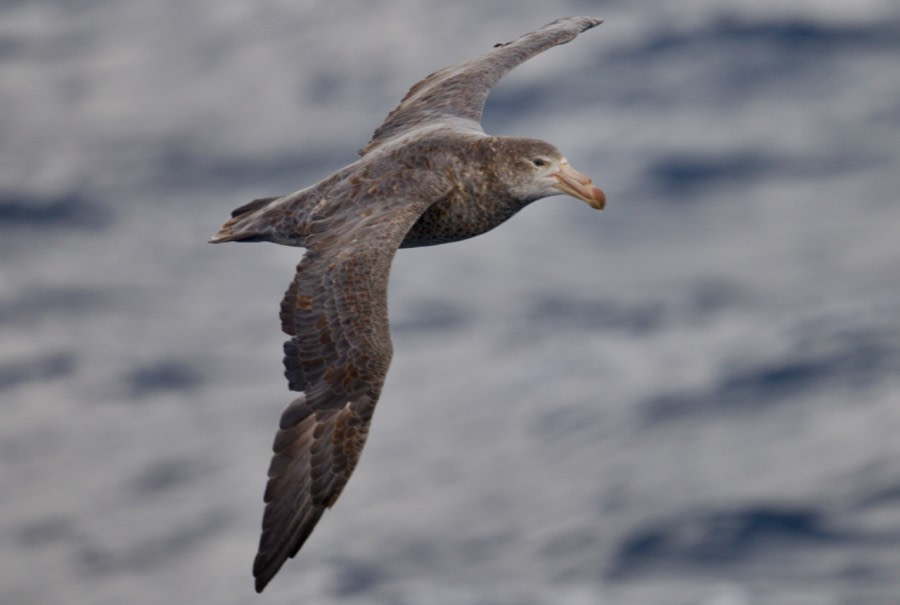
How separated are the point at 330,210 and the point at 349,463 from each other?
2.40m

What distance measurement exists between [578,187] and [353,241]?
2164 millimetres

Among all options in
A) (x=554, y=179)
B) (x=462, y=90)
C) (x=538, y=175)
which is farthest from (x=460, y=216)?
(x=462, y=90)

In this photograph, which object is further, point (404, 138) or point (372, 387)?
point (404, 138)

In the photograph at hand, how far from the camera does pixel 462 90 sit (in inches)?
579

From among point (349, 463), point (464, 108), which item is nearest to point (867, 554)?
point (464, 108)

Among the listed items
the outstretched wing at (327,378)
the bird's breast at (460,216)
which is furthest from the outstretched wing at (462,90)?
the outstretched wing at (327,378)

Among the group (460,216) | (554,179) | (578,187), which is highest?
(554,179)

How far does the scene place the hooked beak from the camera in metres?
12.1

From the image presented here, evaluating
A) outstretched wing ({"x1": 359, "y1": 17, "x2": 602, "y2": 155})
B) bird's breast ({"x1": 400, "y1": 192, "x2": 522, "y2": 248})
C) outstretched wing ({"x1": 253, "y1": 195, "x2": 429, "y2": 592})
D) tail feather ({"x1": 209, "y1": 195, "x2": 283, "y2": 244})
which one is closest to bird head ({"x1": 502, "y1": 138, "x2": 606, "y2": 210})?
bird's breast ({"x1": 400, "y1": 192, "x2": 522, "y2": 248})

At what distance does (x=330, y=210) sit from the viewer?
12.1m

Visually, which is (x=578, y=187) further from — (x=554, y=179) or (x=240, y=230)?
(x=240, y=230)

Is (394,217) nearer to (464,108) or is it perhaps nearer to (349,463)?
(349,463)

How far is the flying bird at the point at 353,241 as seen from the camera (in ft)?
35.6

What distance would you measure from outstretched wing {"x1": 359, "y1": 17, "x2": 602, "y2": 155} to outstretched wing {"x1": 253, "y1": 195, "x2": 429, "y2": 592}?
2.99 m
